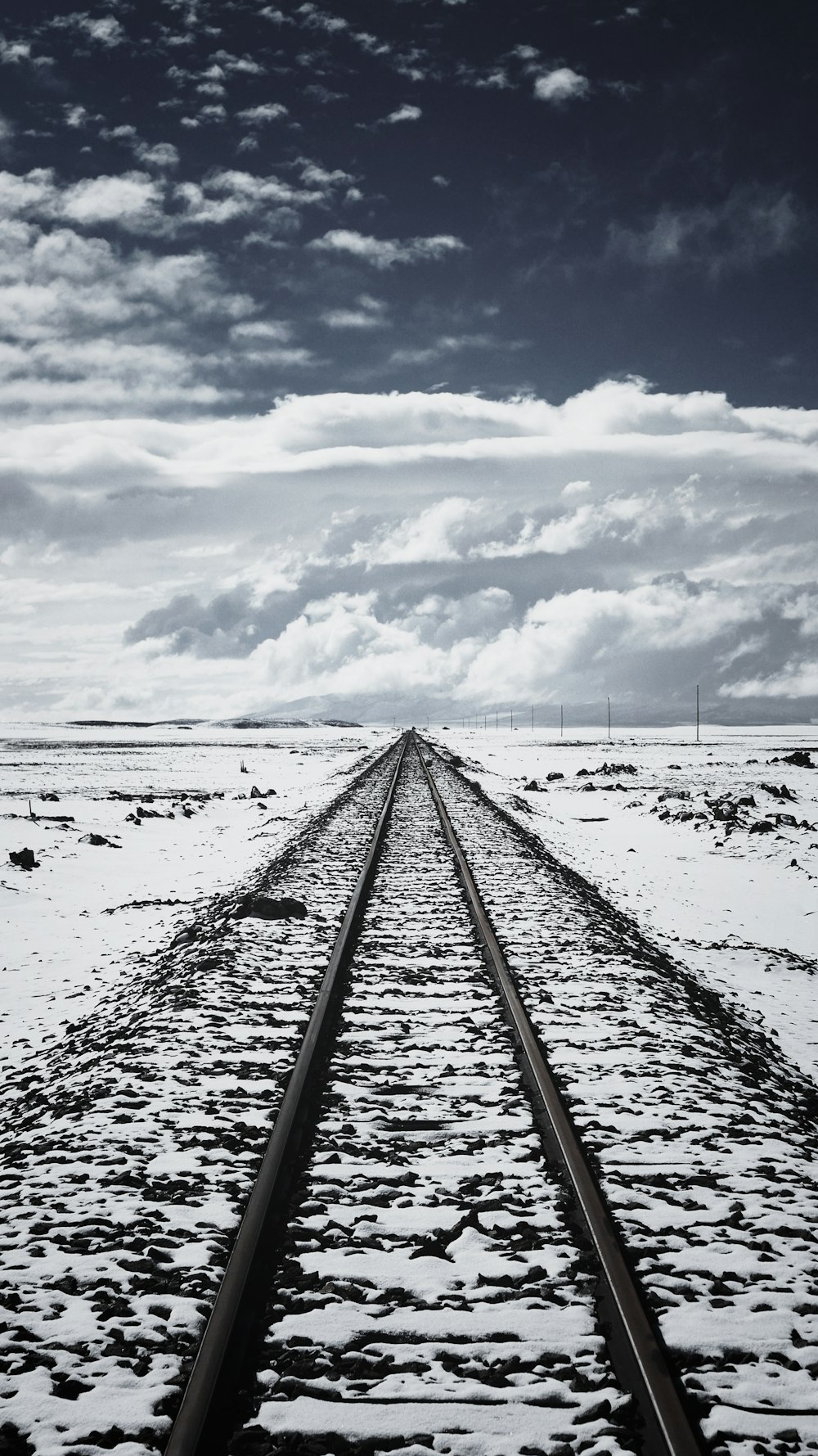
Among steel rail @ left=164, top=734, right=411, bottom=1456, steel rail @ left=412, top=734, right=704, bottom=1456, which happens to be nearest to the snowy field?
steel rail @ left=412, top=734, right=704, bottom=1456

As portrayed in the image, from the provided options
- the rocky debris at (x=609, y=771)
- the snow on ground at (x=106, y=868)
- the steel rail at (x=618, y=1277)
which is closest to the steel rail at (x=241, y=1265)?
the steel rail at (x=618, y=1277)

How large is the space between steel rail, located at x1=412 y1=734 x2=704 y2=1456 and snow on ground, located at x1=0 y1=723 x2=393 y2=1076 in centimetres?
417

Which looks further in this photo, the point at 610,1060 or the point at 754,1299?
the point at 610,1060

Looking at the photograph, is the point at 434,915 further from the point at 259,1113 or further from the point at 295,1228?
the point at 295,1228

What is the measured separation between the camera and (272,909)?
444 inches

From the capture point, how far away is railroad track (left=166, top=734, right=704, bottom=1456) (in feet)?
9.73

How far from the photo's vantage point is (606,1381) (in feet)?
10.3

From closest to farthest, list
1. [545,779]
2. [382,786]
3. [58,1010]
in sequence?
[58,1010]
[382,786]
[545,779]

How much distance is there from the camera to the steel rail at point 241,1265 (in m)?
2.88

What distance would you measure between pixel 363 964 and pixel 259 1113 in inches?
131

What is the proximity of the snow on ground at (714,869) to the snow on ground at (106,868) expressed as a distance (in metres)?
6.25

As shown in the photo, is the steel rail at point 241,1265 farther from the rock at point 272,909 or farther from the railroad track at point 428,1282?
the rock at point 272,909

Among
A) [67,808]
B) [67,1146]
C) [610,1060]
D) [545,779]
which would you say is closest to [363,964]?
[610,1060]

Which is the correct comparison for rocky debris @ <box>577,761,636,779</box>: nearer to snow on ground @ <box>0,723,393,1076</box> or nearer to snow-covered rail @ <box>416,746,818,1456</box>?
snow on ground @ <box>0,723,393,1076</box>
